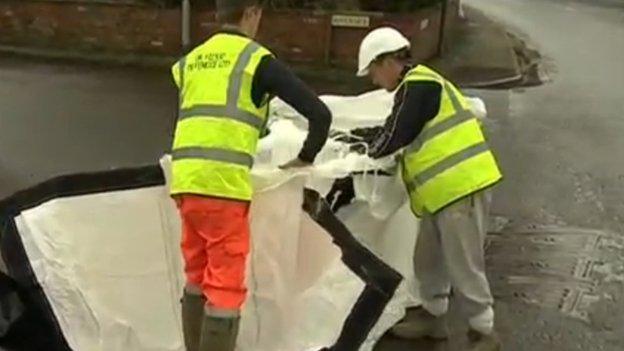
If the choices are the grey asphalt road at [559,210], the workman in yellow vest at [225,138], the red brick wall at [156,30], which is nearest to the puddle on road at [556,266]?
the grey asphalt road at [559,210]

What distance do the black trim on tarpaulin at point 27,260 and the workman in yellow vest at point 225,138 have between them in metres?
0.52

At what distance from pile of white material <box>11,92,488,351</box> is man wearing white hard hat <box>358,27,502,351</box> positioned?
0.49 meters

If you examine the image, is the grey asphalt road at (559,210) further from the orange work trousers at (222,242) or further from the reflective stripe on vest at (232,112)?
the reflective stripe on vest at (232,112)

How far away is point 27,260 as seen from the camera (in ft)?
15.6

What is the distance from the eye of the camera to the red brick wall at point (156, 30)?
50.1ft

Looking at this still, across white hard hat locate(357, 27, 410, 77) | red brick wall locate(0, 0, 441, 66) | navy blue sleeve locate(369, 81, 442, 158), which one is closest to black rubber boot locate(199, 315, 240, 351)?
navy blue sleeve locate(369, 81, 442, 158)

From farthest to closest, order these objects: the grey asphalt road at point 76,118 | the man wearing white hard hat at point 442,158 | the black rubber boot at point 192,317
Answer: the grey asphalt road at point 76,118
the man wearing white hard hat at point 442,158
the black rubber boot at point 192,317

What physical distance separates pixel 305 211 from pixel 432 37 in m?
12.7

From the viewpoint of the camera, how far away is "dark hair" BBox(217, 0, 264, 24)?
14.0 feet

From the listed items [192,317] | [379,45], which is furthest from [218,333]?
[379,45]

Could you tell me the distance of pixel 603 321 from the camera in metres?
5.89

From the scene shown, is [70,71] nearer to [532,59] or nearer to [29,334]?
[532,59]

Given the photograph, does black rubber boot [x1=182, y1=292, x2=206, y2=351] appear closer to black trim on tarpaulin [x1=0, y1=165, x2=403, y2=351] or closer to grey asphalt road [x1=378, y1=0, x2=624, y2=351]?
black trim on tarpaulin [x1=0, y1=165, x2=403, y2=351]

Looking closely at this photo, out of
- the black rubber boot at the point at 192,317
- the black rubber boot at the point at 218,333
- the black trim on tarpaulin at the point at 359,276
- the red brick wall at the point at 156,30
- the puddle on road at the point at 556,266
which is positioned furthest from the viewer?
the red brick wall at the point at 156,30
